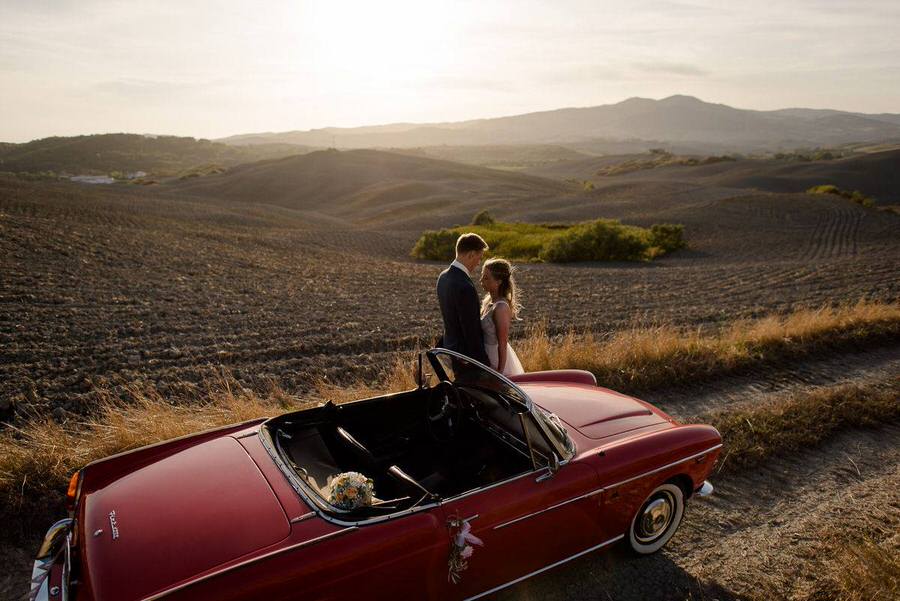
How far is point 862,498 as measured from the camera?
510cm

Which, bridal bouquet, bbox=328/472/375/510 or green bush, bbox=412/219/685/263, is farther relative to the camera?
green bush, bbox=412/219/685/263

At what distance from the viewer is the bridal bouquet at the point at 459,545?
316cm

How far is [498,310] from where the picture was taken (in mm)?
4945

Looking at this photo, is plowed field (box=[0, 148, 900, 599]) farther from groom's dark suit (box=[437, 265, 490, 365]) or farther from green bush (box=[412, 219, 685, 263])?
groom's dark suit (box=[437, 265, 490, 365])

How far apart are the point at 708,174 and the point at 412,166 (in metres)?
43.7

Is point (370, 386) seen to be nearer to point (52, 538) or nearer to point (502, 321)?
point (502, 321)

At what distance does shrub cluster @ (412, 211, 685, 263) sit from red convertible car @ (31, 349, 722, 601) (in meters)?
22.5

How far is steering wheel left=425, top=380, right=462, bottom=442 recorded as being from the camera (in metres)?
4.32

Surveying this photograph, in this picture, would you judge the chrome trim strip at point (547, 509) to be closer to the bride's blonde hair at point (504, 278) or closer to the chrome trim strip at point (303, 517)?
the chrome trim strip at point (303, 517)

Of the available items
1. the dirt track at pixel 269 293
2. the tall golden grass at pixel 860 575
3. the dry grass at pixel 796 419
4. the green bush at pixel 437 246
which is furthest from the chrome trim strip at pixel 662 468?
the green bush at pixel 437 246

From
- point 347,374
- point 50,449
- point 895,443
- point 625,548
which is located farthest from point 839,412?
point 50,449

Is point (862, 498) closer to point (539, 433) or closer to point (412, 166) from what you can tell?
point (539, 433)

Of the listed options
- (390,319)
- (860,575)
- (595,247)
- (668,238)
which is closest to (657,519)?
(860,575)

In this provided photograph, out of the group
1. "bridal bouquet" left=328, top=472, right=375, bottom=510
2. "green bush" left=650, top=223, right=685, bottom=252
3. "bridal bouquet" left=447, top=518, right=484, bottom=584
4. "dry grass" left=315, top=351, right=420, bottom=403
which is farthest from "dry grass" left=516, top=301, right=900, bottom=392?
"green bush" left=650, top=223, right=685, bottom=252
